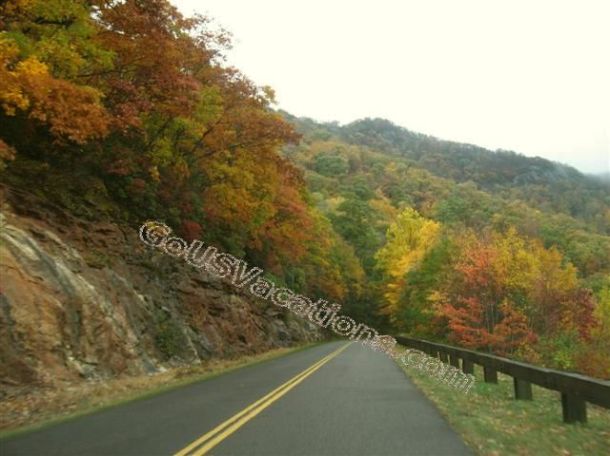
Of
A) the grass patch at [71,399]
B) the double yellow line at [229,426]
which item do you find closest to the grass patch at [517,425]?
the double yellow line at [229,426]

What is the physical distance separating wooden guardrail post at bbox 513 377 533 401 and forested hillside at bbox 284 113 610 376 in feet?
19.6

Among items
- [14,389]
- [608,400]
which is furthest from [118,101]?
[608,400]

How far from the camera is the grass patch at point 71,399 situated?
9453 millimetres

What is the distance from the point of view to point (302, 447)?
7.36m

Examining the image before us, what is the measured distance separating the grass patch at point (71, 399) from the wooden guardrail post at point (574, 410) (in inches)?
303

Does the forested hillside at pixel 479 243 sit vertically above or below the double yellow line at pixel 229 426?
above

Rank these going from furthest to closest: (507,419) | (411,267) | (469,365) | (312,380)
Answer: (411,267)
(469,365)
(312,380)
(507,419)

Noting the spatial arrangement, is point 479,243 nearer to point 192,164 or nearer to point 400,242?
point 192,164

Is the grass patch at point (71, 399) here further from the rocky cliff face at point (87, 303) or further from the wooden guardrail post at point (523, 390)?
the wooden guardrail post at point (523, 390)

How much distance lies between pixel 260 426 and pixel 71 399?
4.68 metres

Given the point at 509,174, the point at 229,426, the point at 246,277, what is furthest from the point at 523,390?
the point at 509,174

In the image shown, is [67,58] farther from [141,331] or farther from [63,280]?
[141,331]

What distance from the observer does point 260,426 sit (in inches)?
341

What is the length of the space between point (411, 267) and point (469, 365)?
3269 centimetres
